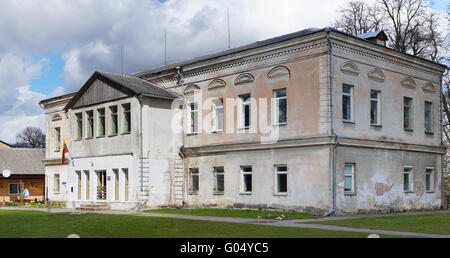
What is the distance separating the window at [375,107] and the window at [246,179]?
6.75m

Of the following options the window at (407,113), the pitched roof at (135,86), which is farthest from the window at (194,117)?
the window at (407,113)

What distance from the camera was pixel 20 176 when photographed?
47844 millimetres

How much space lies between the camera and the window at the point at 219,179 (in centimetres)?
2983

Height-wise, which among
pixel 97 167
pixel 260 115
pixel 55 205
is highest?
pixel 260 115

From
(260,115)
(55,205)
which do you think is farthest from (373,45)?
(55,205)

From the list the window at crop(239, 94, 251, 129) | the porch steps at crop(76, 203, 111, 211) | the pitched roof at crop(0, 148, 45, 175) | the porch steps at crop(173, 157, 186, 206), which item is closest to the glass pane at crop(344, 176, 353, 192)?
the window at crop(239, 94, 251, 129)

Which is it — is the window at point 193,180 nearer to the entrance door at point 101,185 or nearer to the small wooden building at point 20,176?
the entrance door at point 101,185

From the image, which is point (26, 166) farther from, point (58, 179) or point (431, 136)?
point (431, 136)

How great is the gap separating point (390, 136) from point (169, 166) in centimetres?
1218

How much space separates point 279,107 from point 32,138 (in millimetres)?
86427

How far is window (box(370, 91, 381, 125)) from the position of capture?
91.8ft

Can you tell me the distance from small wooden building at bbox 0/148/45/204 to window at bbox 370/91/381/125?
30.1 m

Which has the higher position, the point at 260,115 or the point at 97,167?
the point at 260,115

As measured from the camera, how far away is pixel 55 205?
3791 centimetres
